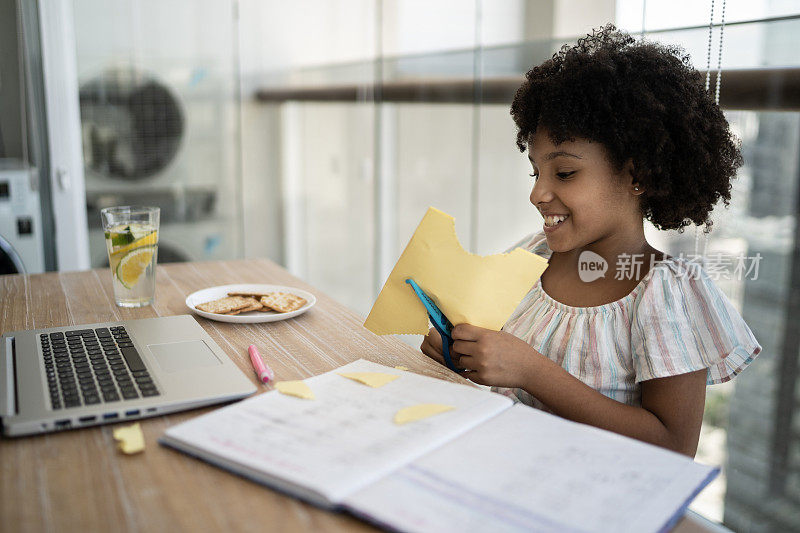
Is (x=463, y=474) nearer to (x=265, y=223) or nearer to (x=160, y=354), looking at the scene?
(x=160, y=354)

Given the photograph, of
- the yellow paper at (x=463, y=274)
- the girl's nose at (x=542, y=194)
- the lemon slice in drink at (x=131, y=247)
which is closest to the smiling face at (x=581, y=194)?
the girl's nose at (x=542, y=194)

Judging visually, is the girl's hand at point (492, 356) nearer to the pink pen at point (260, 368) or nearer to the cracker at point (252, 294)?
the pink pen at point (260, 368)

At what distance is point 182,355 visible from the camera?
950 mm

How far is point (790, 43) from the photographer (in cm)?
133

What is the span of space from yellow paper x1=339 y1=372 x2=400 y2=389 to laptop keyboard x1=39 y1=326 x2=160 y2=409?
231 millimetres

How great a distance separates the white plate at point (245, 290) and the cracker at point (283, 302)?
0.03ft

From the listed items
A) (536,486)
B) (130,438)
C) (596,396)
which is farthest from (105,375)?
(596,396)

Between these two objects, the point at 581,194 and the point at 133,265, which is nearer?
the point at 581,194

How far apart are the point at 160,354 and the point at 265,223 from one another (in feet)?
7.20

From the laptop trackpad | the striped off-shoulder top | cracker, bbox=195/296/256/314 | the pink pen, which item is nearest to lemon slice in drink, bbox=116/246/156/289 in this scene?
cracker, bbox=195/296/256/314

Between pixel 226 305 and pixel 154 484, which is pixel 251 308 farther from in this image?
pixel 154 484

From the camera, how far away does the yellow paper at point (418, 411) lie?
725 mm

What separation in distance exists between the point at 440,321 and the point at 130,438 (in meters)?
0.42

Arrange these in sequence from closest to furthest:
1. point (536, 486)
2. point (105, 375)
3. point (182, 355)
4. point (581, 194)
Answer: point (536, 486), point (105, 375), point (182, 355), point (581, 194)
